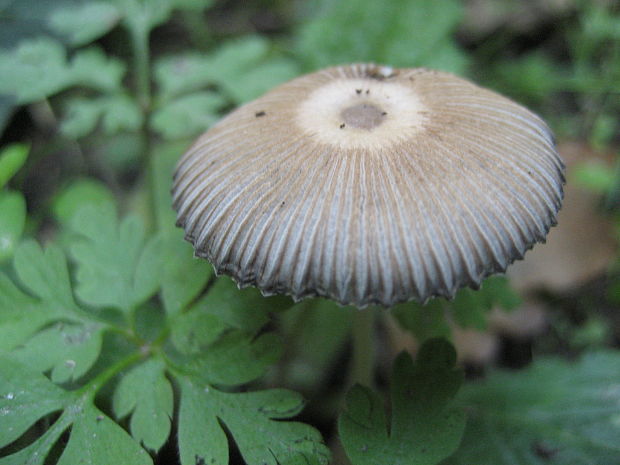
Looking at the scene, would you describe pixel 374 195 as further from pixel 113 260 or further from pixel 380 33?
pixel 380 33

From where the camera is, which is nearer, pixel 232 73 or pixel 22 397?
pixel 22 397

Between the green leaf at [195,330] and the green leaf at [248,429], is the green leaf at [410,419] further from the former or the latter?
the green leaf at [195,330]

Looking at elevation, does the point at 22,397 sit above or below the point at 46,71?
below

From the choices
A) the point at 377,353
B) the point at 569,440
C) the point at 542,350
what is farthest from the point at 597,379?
the point at 377,353

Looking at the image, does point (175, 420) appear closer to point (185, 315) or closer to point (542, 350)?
point (185, 315)

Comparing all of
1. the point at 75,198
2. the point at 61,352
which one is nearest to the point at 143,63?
the point at 75,198

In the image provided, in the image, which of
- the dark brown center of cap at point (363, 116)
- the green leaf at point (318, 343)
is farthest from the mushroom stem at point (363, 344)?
the dark brown center of cap at point (363, 116)

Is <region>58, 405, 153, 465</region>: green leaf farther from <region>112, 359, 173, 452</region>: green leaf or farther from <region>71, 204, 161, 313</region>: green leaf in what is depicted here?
<region>71, 204, 161, 313</region>: green leaf
